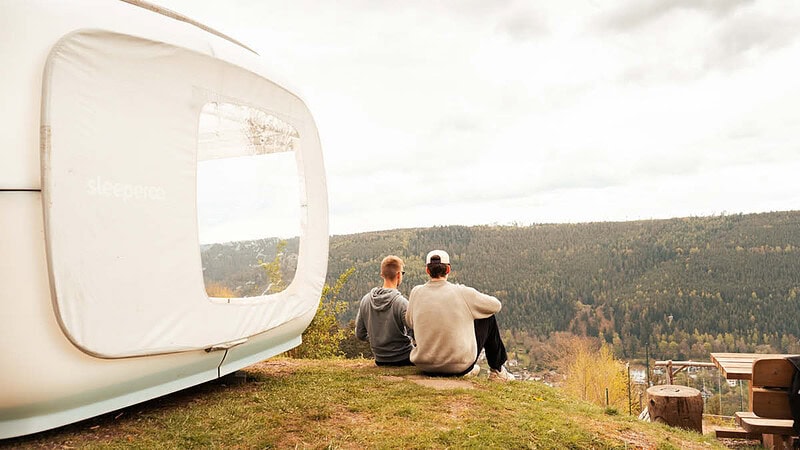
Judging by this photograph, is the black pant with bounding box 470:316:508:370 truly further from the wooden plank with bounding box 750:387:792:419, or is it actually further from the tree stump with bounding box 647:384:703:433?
the wooden plank with bounding box 750:387:792:419

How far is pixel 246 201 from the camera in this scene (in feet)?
17.5

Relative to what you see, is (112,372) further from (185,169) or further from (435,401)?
(435,401)

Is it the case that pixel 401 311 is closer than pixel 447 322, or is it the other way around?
pixel 447 322

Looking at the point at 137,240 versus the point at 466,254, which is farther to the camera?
the point at 466,254

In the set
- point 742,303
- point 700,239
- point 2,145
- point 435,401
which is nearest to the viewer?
point 2,145

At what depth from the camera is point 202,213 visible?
4.63 meters

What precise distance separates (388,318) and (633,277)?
79.9 meters

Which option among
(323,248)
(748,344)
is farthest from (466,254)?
(323,248)

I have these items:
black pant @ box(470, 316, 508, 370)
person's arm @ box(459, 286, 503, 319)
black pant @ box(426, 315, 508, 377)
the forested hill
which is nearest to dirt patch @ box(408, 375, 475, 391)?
black pant @ box(426, 315, 508, 377)

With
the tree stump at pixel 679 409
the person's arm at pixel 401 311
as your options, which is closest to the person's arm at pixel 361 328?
the person's arm at pixel 401 311

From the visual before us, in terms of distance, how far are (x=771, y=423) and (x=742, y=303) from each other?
79525 millimetres

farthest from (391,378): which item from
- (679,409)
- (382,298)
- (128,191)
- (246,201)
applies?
(128,191)

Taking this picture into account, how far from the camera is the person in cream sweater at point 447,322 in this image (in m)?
5.91

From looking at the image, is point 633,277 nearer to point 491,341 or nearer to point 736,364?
point 736,364
